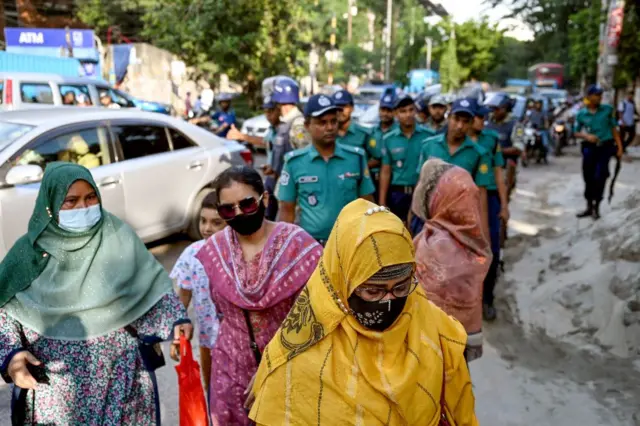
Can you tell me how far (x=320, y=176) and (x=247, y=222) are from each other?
1.61 metres

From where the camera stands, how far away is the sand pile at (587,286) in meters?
4.88

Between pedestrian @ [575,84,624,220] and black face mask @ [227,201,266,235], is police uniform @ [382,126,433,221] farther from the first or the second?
pedestrian @ [575,84,624,220]

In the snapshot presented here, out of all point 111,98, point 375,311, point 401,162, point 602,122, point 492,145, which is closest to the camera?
point 375,311

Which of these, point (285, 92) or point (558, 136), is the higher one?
point (285, 92)

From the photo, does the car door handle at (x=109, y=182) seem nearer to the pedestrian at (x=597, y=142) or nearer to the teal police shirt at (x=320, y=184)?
the teal police shirt at (x=320, y=184)

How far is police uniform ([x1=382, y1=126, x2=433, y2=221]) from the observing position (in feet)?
19.3

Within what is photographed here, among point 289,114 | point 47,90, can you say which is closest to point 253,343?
point 289,114

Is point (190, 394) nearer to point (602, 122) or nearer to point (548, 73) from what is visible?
point (602, 122)

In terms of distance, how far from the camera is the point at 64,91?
12.1 m

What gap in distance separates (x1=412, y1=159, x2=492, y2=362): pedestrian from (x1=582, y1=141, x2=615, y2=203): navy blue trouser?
20.4 feet

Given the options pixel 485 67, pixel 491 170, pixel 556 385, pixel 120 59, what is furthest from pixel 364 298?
pixel 485 67

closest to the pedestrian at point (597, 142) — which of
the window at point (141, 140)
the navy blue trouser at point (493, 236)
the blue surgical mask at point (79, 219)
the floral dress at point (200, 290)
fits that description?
the navy blue trouser at point (493, 236)

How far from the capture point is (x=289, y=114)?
19.2 feet

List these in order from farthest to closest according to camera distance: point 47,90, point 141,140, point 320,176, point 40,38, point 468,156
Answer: point 40,38 < point 47,90 < point 141,140 < point 468,156 < point 320,176
